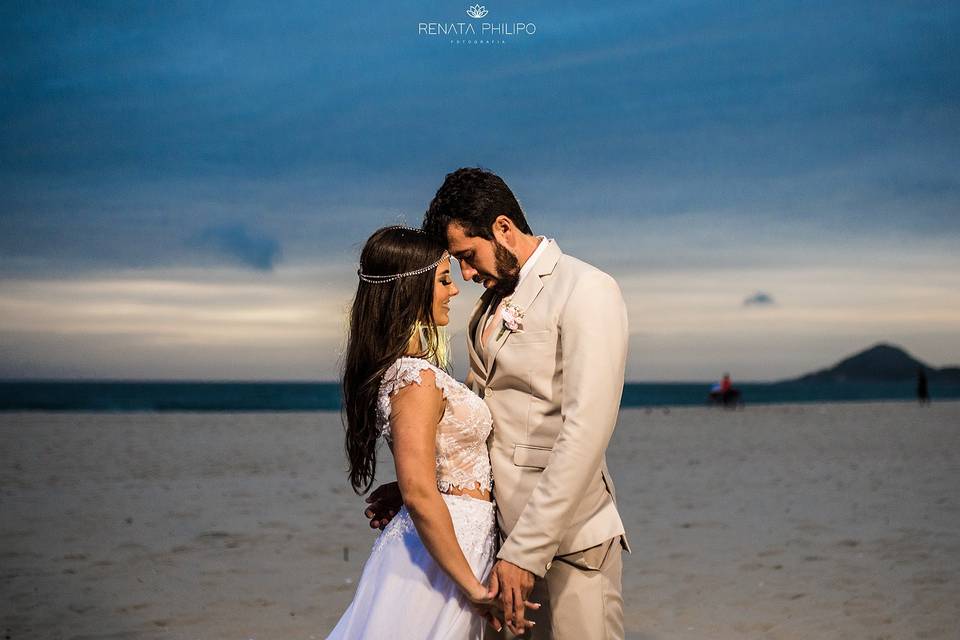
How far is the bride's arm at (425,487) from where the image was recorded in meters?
2.92

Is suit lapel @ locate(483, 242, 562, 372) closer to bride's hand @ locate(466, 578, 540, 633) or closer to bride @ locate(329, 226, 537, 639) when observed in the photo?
bride @ locate(329, 226, 537, 639)

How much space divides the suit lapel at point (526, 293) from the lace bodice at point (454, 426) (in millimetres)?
169

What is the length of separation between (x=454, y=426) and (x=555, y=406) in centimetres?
34

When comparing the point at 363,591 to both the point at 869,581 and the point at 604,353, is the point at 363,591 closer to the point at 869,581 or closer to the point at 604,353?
the point at 604,353

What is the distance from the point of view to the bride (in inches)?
116

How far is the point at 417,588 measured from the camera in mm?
3064

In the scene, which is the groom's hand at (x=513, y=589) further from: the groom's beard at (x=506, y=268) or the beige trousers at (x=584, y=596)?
the groom's beard at (x=506, y=268)

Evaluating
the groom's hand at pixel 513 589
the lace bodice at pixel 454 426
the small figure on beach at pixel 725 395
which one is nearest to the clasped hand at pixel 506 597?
the groom's hand at pixel 513 589

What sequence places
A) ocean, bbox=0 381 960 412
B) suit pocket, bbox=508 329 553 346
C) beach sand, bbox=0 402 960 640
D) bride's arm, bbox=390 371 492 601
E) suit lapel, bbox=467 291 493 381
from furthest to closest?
ocean, bbox=0 381 960 412
beach sand, bbox=0 402 960 640
suit lapel, bbox=467 291 493 381
suit pocket, bbox=508 329 553 346
bride's arm, bbox=390 371 492 601

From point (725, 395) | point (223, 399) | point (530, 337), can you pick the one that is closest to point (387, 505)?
point (530, 337)

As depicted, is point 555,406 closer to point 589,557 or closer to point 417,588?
point 589,557

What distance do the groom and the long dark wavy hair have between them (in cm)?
13

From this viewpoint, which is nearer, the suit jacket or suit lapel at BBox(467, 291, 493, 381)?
the suit jacket

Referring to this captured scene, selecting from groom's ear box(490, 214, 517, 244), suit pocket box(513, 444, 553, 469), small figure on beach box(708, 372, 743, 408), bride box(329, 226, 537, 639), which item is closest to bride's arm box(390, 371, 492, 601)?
bride box(329, 226, 537, 639)
